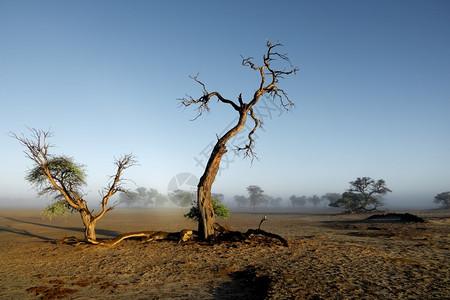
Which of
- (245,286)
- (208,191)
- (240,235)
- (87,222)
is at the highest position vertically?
(208,191)

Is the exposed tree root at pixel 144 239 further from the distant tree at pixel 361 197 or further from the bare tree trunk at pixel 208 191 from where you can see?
the distant tree at pixel 361 197

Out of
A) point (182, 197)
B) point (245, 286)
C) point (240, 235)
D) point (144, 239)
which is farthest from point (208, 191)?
point (182, 197)

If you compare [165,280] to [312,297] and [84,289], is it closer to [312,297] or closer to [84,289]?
[84,289]

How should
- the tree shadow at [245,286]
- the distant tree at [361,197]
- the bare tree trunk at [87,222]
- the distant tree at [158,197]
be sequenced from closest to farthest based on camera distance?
the tree shadow at [245,286] → the bare tree trunk at [87,222] → the distant tree at [361,197] → the distant tree at [158,197]

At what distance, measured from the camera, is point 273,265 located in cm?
876

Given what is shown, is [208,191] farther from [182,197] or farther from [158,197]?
[158,197]

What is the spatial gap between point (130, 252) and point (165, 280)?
A: 185 inches

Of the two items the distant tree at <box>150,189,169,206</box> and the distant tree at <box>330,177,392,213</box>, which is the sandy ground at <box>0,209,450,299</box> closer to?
the distant tree at <box>330,177,392,213</box>

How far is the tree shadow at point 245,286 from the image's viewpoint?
6348 mm

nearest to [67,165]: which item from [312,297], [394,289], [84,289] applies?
[84,289]

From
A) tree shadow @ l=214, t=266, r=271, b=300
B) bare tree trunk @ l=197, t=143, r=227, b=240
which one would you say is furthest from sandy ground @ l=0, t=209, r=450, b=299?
bare tree trunk @ l=197, t=143, r=227, b=240

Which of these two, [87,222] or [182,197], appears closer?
[87,222]

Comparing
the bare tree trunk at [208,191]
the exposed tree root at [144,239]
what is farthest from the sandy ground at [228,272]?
the bare tree trunk at [208,191]

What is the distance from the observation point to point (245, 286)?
710 cm
